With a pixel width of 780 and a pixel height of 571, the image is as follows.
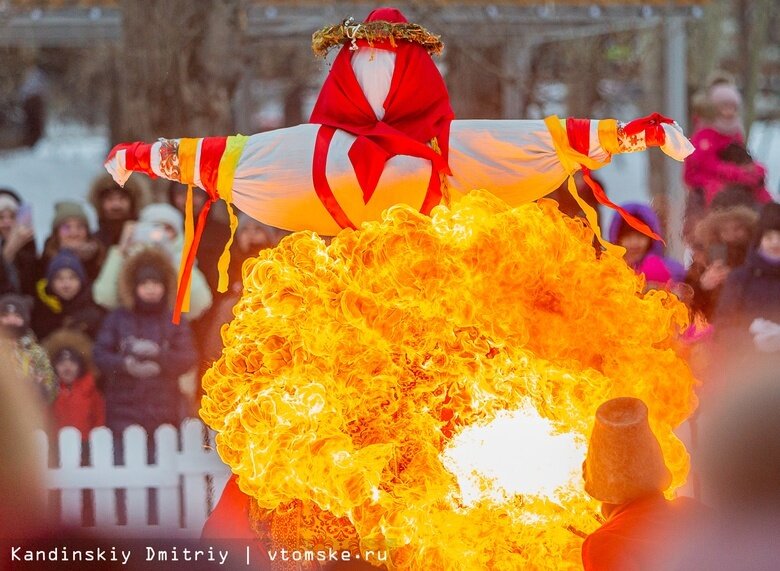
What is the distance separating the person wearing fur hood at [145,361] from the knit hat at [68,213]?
865mm

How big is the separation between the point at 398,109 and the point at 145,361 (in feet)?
7.90

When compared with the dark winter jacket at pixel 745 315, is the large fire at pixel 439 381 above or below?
above

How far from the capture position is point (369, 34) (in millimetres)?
3520

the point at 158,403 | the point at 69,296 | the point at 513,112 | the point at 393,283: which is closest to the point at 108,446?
the point at 158,403

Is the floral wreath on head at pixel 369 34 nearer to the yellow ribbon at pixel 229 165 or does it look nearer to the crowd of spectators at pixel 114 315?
the yellow ribbon at pixel 229 165

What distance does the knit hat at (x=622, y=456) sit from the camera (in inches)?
118

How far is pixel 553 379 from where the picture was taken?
320 centimetres

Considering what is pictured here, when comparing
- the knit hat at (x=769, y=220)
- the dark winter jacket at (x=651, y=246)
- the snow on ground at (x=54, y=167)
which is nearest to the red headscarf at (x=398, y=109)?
the dark winter jacket at (x=651, y=246)

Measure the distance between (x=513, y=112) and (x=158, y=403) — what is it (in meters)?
6.70

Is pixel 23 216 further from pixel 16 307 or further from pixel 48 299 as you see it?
pixel 16 307

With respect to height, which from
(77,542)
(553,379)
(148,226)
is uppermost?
(553,379)

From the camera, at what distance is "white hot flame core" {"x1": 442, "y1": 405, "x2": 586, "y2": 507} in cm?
312

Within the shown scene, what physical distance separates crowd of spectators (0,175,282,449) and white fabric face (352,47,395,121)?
193 cm

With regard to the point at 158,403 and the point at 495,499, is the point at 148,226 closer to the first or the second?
the point at 158,403
